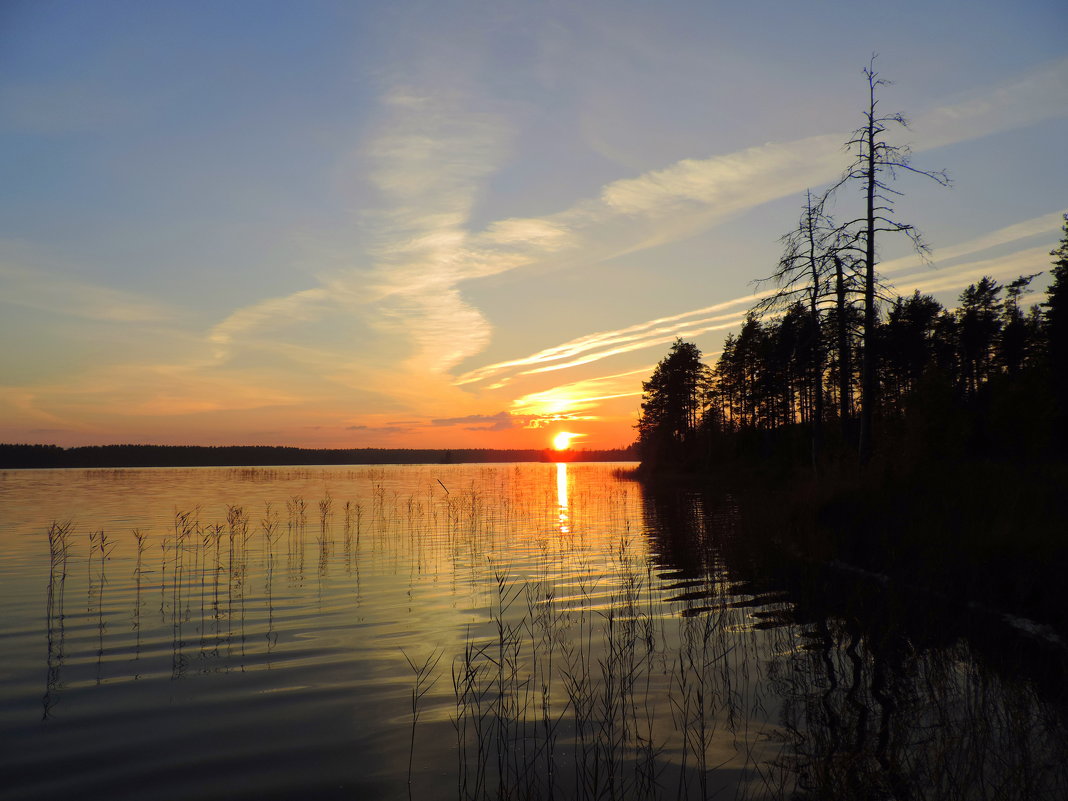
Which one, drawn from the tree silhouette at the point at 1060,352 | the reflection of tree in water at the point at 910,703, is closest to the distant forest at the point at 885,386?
the tree silhouette at the point at 1060,352

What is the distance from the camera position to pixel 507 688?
8359mm

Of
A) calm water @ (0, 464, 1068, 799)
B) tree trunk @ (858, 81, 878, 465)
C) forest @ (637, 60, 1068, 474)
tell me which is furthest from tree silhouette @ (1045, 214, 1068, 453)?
calm water @ (0, 464, 1068, 799)

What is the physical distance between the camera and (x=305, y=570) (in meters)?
17.1

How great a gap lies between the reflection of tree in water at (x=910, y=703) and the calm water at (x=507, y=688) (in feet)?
0.13

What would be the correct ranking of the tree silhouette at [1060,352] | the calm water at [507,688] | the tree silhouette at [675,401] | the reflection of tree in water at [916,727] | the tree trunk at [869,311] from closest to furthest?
1. the reflection of tree in water at [916,727]
2. the calm water at [507,688]
3. the tree trunk at [869,311]
4. the tree silhouette at [1060,352]
5. the tree silhouette at [675,401]

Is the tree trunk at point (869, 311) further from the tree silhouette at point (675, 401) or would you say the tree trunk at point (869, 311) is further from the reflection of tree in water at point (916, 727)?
the tree silhouette at point (675, 401)

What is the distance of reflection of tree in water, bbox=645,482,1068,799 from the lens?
214 inches

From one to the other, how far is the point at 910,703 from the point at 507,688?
493 cm

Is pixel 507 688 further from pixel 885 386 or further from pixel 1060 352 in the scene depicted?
pixel 885 386

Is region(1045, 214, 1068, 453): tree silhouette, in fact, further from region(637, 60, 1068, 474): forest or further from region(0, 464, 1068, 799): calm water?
region(0, 464, 1068, 799): calm water

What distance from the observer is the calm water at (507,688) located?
588cm

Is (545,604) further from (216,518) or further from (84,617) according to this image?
(216,518)

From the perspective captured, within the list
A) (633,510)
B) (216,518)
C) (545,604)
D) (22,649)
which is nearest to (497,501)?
(633,510)

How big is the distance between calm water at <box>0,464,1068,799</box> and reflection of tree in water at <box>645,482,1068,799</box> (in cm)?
4
